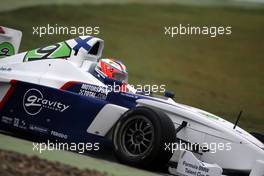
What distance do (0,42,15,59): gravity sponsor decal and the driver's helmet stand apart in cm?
182

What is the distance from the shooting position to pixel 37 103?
9078 mm

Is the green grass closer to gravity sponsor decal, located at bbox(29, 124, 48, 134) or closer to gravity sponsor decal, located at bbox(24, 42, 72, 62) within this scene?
gravity sponsor decal, located at bbox(24, 42, 72, 62)

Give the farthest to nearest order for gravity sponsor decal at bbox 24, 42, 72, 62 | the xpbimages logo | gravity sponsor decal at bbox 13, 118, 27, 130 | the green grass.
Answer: the green grass
gravity sponsor decal at bbox 24, 42, 72, 62
gravity sponsor decal at bbox 13, 118, 27, 130
the xpbimages logo

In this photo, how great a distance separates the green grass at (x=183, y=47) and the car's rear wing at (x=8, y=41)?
6.28 ft

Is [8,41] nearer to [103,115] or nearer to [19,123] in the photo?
[19,123]

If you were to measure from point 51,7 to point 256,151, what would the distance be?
20.2 ft

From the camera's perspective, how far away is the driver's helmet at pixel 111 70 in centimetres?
941

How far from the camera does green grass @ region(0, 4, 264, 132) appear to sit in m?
12.5

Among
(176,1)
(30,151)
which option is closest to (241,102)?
(176,1)

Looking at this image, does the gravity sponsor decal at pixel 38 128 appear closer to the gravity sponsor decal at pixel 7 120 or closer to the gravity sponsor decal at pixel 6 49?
the gravity sponsor decal at pixel 7 120

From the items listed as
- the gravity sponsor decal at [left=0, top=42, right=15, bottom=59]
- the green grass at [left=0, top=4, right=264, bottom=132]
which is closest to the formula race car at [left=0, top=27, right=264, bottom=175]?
the gravity sponsor decal at [left=0, top=42, right=15, bottom=59]

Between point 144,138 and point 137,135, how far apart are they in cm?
15

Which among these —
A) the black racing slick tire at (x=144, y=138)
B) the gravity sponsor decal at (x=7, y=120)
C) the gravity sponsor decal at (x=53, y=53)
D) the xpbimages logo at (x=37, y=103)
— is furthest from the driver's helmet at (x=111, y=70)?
the gravity sponsor decal at (x=7, y=120)

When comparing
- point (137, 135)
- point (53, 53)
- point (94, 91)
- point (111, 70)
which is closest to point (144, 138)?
point (137, 135)
